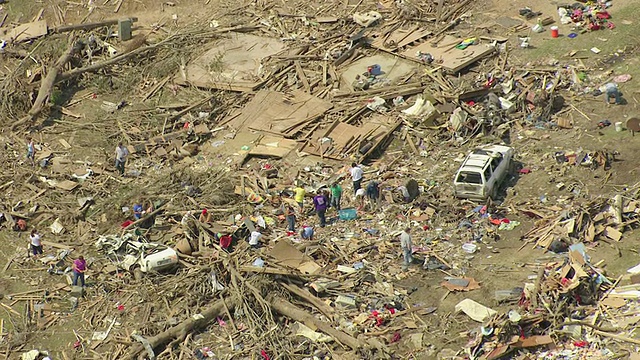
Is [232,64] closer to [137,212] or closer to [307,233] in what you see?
[137,212]

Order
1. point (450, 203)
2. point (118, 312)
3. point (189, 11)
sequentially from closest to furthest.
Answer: point (118, 312), point (450, 203), point (189, 11)

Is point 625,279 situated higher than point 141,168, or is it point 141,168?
point 625,279

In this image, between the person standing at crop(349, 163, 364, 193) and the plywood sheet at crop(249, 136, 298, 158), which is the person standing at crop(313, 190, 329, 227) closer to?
the person standing at crop(349, 163, 364, 193)

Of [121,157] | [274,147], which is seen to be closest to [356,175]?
[274,147]

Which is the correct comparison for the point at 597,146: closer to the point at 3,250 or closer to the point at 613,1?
the point at 613,1

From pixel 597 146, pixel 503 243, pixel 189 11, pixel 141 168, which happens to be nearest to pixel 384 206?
pixel 503 243

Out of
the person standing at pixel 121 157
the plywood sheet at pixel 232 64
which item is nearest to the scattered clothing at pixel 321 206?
the person standing at pixel 121 157
